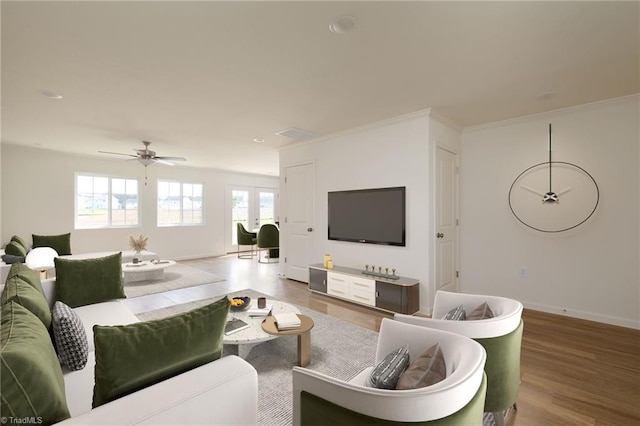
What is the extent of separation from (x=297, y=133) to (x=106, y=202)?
5.18 metres

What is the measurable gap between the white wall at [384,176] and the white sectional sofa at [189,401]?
9.60ft

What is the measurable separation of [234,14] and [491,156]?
378cm

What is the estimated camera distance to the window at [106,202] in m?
6.35

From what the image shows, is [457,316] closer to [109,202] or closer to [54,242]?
[54,242]

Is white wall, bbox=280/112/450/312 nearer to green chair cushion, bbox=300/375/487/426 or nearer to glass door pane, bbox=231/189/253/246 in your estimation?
green chair cushion, bbox=300/375/487/426

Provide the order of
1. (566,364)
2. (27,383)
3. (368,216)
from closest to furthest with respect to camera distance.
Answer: (27,383) < (566,364) < (368,216)

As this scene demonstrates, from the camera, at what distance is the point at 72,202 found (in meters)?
6.14

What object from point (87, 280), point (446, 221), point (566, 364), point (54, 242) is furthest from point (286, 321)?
point (54, 242)

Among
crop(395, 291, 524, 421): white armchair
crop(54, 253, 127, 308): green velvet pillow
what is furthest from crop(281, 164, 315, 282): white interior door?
crop(395, 291, 524, 421): white armchair

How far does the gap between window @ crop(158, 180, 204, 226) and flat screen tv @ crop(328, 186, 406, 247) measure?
498cm

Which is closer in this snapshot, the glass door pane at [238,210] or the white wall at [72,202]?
the white wall at [72,202]

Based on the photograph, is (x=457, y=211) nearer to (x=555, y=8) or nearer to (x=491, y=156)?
(x=491, y=156)

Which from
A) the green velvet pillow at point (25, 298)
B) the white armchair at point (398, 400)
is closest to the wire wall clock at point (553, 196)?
the white armchair at point (398, 400)

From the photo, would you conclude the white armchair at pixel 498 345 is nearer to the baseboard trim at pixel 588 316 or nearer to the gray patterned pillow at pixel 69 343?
the gray patterned pillow at pixel 69 343
